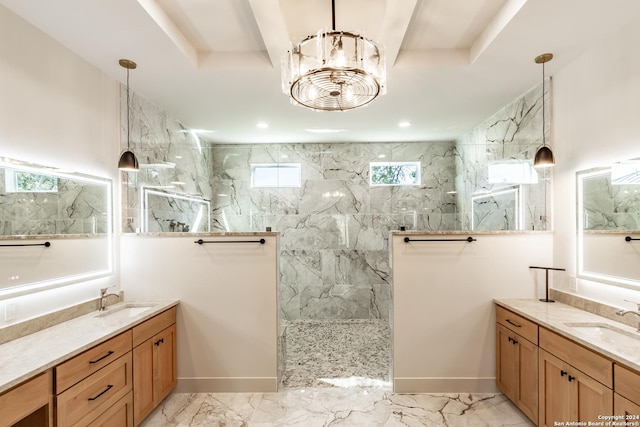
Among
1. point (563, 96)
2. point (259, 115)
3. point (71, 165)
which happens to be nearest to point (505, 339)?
point (563, 96)

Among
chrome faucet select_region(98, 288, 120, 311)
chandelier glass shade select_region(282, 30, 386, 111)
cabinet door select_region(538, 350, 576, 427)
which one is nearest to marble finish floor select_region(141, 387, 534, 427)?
cabinet door select_region(538, 350, 576, 427)

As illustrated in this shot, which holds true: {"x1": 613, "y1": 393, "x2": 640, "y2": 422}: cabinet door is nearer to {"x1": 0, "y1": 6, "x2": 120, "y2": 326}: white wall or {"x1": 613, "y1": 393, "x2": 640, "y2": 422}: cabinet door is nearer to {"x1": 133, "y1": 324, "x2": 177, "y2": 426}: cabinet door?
{"x1": 133, "y1": 324, "x2": 177, "y2": 426}: cabinet door

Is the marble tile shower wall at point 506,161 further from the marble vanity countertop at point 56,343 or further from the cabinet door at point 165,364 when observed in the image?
the marble vanity countertop at point 56,343

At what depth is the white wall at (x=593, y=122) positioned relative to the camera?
82.1 inches

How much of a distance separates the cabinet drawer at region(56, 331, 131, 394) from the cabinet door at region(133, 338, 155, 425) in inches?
6.6

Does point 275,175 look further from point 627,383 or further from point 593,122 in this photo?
point 627,383

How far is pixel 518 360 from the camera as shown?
242 centimetres

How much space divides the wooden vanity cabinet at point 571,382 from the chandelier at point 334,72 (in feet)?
6.36

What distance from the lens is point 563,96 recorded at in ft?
8.81

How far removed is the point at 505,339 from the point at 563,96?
213 centimetres

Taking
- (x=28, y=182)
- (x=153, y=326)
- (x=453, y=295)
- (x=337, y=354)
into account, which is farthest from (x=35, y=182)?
(x=453, y=295)

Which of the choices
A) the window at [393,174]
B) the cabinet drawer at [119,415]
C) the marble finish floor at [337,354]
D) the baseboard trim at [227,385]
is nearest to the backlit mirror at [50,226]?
the cabinet drawer at [119,415]

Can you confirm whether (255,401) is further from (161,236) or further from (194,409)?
(161,236)

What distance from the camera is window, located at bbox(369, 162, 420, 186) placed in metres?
4.38
